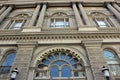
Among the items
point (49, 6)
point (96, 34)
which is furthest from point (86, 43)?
point (49, 6)

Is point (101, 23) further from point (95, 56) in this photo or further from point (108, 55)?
point (95, 56)

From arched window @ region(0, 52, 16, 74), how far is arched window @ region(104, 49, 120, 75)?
656 centimetres

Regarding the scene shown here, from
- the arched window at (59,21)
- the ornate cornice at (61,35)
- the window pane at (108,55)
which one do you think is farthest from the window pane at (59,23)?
the window pane at (108,55)

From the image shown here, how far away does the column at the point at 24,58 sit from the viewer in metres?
8.87

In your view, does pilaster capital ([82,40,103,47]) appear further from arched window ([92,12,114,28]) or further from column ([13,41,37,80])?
arched window ([92,12,114,28])

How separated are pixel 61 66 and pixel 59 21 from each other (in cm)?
710

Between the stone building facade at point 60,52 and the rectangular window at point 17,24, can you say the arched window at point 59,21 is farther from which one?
the rectangular window at point 17,24

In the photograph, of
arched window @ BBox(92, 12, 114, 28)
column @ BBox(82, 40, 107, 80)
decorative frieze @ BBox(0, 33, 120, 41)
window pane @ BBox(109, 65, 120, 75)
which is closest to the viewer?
column @ BBox(82, 40, 107, 80)

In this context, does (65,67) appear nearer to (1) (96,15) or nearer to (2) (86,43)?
(2) (86,43)

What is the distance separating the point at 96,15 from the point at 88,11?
4.29 ft

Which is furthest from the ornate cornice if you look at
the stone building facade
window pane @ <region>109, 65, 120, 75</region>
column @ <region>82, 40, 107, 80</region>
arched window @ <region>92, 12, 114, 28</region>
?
arched window @ <region>92, 12, 114, 28</region>

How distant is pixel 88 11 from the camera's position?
17828 millimetres

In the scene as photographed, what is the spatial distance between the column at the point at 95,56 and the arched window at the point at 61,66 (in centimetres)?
81

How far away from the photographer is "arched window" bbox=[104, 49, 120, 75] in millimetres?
9863
